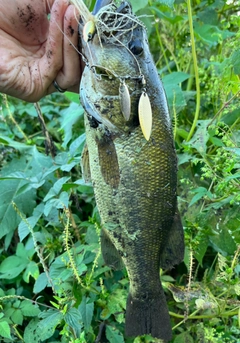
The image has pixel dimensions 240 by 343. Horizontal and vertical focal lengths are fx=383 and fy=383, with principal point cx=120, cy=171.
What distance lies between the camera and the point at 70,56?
1.41 m

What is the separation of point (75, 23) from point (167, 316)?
1.10 m

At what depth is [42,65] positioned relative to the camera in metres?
1.52

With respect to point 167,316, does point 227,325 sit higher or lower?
lower

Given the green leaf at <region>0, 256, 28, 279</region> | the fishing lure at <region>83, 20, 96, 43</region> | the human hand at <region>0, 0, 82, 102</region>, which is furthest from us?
the green leaf at <region>0, 256, 28, 279</region>

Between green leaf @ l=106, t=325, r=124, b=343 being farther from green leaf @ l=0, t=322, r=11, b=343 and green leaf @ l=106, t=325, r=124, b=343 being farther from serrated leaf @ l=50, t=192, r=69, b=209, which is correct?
serrated leaf @ l=50, t=192, r=69, b=209

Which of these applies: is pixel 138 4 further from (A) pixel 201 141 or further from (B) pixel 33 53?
(A) pixel 201 141

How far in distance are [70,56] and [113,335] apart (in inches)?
41.7

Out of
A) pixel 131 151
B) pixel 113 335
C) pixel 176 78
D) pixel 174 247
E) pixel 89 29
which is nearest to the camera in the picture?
pixel 89 29

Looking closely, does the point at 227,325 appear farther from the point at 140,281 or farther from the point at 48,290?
the point at 48,290

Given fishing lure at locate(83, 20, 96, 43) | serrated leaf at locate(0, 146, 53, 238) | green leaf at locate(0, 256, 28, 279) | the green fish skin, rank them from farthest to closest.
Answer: serrated leaf at locate(0, 146, 53, 238) < green leaf at locate(0, 256, 28, 279) < the green fish skin < fishing lure at locate(83, 20, 96, 43)

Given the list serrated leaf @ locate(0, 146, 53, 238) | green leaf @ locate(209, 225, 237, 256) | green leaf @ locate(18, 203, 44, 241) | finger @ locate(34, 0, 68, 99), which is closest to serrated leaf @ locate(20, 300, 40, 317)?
green leaf @ locate(18, 203, 44, 241)

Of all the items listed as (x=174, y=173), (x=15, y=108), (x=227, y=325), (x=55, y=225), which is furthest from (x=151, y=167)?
(x=15, y=108)

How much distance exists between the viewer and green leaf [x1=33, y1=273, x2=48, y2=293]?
1.45 meters

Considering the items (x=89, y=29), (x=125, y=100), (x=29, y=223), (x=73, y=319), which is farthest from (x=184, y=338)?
(x=89, y=29)
